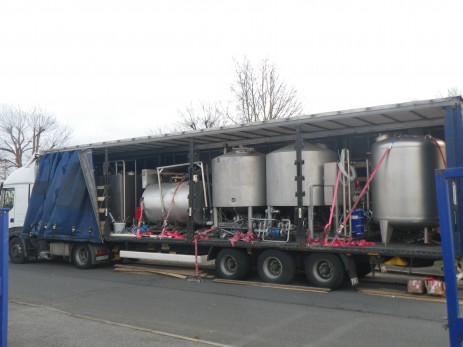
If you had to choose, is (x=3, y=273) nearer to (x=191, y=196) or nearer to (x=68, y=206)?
(x=191, y=196)

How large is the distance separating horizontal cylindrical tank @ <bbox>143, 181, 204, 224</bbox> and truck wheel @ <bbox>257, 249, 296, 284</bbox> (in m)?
2.65

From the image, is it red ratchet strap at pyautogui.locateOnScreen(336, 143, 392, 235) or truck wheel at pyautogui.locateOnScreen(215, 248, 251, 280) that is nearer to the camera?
red ratchet strap at pyautogui.locateOnScreen(336, 143, 392, 235)

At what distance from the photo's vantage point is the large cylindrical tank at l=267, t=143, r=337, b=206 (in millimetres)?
10812

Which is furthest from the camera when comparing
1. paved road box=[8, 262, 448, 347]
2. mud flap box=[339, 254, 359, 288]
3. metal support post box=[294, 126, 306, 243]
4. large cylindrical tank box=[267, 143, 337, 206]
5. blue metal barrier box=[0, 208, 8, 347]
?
large cylindrical tank box=[267, 143, 337, 206]

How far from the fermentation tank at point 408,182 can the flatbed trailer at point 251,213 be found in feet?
0.99

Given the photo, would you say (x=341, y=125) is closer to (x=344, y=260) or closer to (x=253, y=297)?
(x=344, y=260)

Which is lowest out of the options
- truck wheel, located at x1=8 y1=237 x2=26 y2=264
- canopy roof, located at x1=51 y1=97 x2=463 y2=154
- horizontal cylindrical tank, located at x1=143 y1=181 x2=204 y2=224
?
truck wheel, located at x1=8 y1=237 x2=26 y2=264

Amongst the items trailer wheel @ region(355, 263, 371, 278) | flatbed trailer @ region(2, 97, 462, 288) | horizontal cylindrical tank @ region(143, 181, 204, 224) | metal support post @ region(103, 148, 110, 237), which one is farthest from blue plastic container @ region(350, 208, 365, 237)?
metal support post @ region(103, 148, 110, 237)

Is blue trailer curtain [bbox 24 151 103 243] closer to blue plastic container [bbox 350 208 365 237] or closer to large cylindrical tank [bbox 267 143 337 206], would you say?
large cylindrical tank [bbox 267 143 337 206]

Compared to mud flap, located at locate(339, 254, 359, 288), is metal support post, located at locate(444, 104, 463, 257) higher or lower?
higher

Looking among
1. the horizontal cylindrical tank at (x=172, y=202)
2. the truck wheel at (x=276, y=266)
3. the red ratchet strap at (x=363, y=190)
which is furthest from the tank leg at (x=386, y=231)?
the horizontal cylindrical tank at (x=172, y=202)

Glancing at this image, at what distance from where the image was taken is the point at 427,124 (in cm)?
1006

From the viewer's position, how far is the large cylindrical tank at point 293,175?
10.8 m

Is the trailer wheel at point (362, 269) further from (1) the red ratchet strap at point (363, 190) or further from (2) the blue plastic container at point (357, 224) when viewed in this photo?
(1) the red ratchet strap at point (363, 190)
